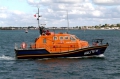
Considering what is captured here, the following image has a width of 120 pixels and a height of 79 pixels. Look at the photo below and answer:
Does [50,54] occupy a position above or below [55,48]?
below

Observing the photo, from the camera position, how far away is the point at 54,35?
105ft

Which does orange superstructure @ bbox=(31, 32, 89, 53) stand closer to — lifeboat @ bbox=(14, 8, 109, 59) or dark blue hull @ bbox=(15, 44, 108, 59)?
lifeboat @ bbox=(14, 8, 109, 59)

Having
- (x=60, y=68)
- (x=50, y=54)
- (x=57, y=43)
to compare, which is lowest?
(x=60, y=68)

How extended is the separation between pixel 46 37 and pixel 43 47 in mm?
1133

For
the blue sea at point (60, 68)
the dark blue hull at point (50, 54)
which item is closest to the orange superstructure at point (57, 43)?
the dark blue hull at point (50, 54)

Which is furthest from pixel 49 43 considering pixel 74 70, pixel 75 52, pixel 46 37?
pixel 74 70

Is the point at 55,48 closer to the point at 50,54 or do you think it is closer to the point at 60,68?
the point at 50,54

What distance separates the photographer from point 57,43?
104ft

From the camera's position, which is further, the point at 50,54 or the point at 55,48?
the point at 55,48

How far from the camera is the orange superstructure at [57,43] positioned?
31.6m

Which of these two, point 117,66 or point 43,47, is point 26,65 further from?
point 117,66

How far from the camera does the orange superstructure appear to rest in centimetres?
3158

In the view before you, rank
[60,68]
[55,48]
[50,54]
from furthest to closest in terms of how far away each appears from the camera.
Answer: [55,48] → [50,54] → [60,68]

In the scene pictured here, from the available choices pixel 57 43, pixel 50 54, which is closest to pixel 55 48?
pixel 57 43
